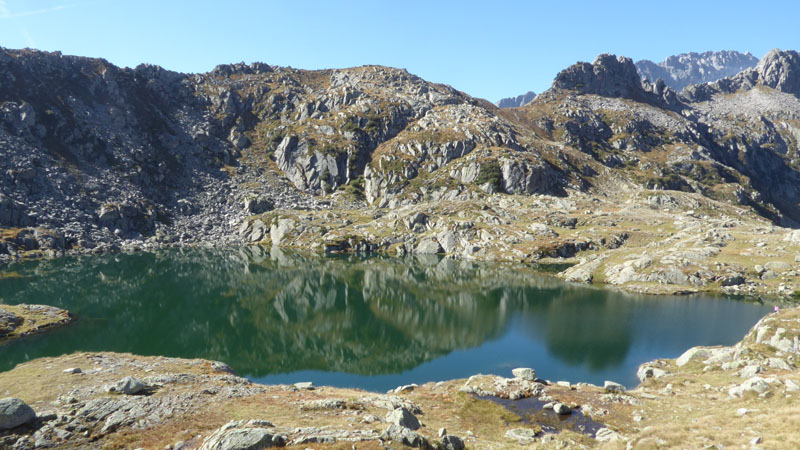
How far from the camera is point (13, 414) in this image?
81.7 feet

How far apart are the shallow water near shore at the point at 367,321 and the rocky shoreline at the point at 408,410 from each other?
45.7 feet

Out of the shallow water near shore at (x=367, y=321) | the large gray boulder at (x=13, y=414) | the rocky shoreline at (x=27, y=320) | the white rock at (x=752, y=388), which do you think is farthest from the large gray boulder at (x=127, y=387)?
the white rock at (x=752, y=388)

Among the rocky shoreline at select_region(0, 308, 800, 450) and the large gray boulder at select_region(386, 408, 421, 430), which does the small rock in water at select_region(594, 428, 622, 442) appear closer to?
the rocky shoreline at select_region(0, 308, 800, 450)

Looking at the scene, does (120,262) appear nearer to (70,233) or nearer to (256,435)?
(70,233)

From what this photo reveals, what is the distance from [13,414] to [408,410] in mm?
25952

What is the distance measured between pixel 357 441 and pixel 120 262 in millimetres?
154798

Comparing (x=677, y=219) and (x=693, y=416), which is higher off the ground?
(x=677, y=219)

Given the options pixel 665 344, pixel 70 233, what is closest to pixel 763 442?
pixel 665 344

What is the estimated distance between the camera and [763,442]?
19922 mm

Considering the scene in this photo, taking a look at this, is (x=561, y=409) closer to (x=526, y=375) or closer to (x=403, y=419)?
(x=526, y=375)

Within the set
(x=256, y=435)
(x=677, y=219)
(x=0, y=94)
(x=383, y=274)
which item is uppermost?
(x=0, y=94)

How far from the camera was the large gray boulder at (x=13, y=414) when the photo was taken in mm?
24422

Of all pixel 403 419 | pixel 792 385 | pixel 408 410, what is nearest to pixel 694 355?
pixel 792 385

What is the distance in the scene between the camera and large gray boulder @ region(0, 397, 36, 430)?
80.1 ft
